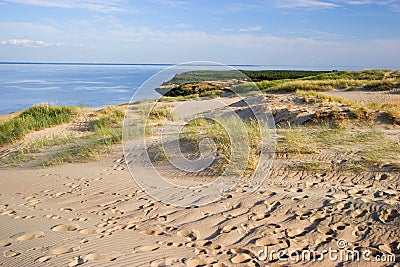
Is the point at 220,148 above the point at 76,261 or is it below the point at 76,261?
above

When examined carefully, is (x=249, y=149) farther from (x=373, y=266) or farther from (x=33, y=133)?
(x=33, y=133)

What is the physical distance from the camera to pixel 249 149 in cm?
760

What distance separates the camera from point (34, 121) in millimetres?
13711

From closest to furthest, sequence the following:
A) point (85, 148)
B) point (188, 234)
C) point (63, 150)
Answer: point (188, 234) → point (85, 148) → point (63, 150)

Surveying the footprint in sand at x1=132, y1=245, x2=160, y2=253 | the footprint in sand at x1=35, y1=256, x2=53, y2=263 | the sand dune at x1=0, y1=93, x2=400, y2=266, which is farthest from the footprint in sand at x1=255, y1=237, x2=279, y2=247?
the footprint in sand at x1=35, y1=256, x2=53, y2=263

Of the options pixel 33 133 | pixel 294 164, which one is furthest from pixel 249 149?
pixel 33 133

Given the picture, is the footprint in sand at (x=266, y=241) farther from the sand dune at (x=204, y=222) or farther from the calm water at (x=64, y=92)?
the calm water at (x=64, y=92)

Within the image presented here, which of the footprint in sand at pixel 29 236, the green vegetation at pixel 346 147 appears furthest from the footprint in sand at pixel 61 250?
the green vegetation at pixel 346 147

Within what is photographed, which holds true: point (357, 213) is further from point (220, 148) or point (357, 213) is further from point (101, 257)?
point (220, 148)

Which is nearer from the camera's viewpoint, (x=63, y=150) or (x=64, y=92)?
(x=63, y=150)

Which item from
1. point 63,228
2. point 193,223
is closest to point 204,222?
point 193,223

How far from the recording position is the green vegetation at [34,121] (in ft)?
38.4

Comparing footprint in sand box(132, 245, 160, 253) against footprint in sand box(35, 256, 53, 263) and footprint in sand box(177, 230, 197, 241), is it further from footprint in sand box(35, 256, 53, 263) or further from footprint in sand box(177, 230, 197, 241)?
footprint in sand box(35, 256, 53, 263)

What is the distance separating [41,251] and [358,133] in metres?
7.74
